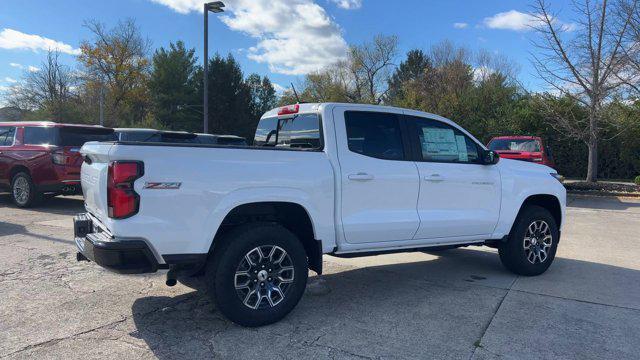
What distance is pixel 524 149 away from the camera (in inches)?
555

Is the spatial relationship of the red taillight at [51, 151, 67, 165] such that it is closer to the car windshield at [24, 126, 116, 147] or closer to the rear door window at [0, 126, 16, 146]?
the car windshield at [24, 126, 116, 147]

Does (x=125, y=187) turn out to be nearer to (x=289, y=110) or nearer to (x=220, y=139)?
(x=289, y=110)

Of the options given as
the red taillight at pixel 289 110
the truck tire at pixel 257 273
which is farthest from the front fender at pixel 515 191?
the truck tire at pixel 257 273

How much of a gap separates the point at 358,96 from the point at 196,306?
4045cm

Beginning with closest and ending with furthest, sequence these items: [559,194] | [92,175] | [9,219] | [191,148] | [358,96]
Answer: [191,148] → [92,175] → [559,194] → [9,219] → [358,96]

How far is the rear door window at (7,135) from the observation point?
1039 cm

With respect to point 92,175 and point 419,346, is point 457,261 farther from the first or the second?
point 92,175

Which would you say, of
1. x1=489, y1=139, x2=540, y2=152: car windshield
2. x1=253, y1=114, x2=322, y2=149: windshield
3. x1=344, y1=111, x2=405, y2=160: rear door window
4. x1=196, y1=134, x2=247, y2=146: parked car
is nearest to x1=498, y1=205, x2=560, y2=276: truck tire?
x1=344, y1=111, x2=405, y2=160: rear door window

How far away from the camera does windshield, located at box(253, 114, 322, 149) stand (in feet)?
15.2

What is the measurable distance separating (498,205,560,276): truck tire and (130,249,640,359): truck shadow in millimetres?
150

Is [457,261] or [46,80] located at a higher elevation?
[46,80]

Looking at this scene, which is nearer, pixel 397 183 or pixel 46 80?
pixel 397 183

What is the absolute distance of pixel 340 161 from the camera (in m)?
4.37

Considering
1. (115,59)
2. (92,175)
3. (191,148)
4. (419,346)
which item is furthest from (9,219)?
(115,59)
